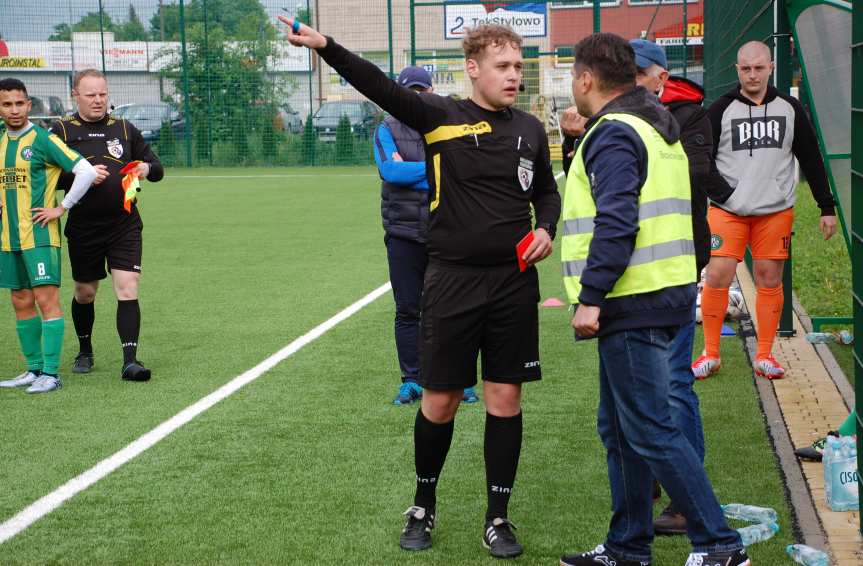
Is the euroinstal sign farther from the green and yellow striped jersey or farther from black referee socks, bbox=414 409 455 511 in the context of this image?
black referee socks, bbox=414 409 455 511

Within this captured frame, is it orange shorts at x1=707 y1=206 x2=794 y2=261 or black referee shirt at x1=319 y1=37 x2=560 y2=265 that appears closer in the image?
black referee shirt at x1=319 y1=37 x2=560 y2=265

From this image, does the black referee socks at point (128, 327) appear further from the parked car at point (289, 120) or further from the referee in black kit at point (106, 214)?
the parked car at point (289, 120)

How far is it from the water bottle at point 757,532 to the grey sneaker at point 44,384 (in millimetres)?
4535

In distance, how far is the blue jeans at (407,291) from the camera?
684 centimetres

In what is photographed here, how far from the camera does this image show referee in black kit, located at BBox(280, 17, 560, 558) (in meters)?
4.50

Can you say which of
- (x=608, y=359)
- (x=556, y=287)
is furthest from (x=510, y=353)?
(x=556, y=287)

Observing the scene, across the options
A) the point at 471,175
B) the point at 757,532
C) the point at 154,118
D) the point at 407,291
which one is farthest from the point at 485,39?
the point at 154,118

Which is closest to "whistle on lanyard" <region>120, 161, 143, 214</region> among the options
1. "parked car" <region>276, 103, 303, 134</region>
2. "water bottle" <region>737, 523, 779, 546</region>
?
"water bottle" <region>737, 523, 779, 546</region>

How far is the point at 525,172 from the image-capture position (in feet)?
15.2

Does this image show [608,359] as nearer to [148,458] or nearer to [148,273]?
[148,458]

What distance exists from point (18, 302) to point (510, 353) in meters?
4.14

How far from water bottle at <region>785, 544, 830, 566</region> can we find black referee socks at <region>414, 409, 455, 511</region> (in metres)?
1.36

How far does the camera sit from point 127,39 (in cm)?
3325

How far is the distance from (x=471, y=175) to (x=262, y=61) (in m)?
27.6
